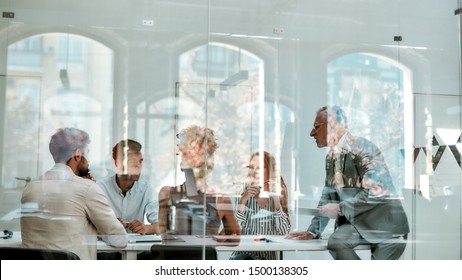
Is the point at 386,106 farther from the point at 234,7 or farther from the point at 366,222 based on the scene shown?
the point at 234,7

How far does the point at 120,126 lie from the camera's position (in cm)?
490

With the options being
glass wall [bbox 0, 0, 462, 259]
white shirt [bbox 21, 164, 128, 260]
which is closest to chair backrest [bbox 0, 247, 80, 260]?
white shirt [bbox 21, 164, 128, 260]

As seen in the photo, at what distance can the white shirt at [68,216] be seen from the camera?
3.95 meters

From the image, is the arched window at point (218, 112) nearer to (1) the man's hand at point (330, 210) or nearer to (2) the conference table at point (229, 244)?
(2) the conference table at point (229, 244)

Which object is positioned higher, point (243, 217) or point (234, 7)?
point (234, 7)

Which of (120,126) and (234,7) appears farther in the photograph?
(234,7)

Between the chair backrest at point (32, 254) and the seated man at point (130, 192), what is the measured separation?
52 centimetres

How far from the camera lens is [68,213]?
3945mm

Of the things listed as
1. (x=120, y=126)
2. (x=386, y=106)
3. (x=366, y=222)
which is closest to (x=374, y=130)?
(x=386, y=106)

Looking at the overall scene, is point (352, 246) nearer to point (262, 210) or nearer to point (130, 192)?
point (262, 210)

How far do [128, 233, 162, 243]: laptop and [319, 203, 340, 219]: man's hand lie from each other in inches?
57.1
